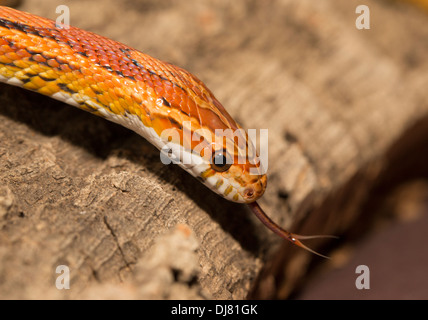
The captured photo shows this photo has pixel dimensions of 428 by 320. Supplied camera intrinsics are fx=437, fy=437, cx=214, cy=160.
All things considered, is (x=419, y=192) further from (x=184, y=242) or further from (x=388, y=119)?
(x=184, y=242)

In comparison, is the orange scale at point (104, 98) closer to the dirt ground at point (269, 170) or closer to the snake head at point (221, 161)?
the dirt ground at point (269, 170)

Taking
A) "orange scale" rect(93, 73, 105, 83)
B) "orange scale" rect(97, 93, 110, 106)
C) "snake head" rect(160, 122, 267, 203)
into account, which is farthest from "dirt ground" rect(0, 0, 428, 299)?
"orange scale" rect(93, 73, 105, 83)

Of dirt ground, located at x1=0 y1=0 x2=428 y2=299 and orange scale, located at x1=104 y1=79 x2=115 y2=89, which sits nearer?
dirt ground, located at x1=0 y1=0 x2=428 y2=299

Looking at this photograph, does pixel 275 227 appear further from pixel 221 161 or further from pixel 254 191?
pixel 221 161

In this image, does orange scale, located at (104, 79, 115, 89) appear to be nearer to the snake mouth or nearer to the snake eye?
the snake eye

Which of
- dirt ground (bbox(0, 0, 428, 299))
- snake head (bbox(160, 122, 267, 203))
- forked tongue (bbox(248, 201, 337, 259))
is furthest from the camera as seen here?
forked tongue (bbox(248, 201, 337, 259))

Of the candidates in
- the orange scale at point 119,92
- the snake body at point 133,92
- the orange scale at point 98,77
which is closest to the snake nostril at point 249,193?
the snake body at point 133,92
